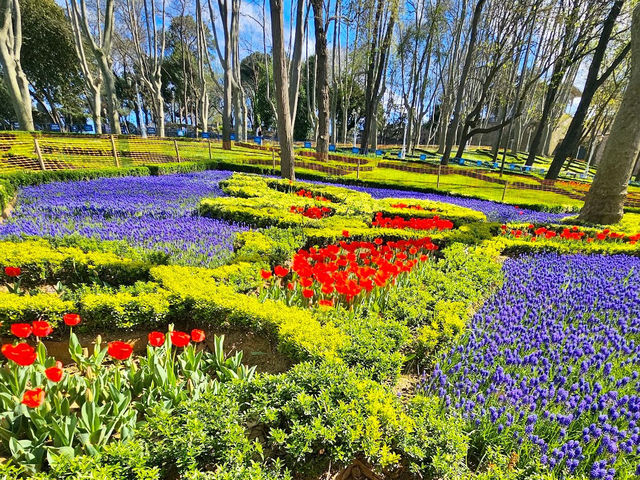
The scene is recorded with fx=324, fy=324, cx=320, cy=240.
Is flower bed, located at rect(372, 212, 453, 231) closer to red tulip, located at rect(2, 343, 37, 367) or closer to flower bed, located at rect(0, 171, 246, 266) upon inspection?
flower bed, located at rect(0, 171, 246, 266)

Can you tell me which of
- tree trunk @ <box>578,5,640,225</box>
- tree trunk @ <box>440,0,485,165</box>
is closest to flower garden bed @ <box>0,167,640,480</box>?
tree trunk @ <box>578,5,640,225</box>

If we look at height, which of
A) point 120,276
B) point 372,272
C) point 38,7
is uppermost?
point 38,7

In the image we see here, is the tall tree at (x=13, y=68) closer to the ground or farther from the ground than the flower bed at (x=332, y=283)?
farther from the ground

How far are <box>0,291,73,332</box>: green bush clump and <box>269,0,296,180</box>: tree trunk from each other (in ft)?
35.2

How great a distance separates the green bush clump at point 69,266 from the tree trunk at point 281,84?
9.44 metres

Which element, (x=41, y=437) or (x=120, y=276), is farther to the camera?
(x=120, y=276)

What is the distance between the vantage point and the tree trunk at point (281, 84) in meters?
11.7

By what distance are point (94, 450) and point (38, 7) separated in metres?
46.3

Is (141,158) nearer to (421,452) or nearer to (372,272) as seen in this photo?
(372,272)

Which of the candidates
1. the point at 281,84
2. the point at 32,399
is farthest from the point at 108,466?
the point at 281,84

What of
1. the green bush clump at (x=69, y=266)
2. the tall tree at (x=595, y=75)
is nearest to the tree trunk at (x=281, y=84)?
the green bush clump at (x=69, y=266)

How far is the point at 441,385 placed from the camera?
2.80m

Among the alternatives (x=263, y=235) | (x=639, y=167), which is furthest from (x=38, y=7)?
(x=639, y=167)

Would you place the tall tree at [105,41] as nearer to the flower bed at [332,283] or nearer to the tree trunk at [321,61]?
the tree trunk at [321,61]
